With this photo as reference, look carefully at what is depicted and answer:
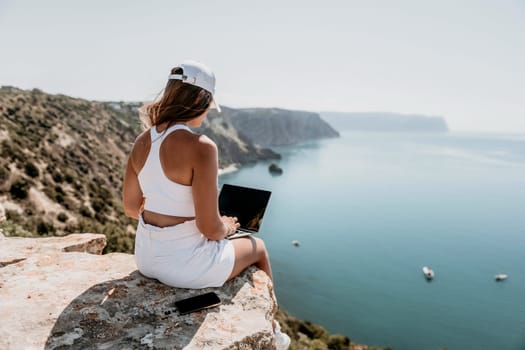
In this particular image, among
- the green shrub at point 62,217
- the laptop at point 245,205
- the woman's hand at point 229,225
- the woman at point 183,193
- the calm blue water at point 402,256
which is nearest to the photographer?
the woman at point 183,193

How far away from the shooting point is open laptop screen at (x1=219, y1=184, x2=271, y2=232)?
2.72 m

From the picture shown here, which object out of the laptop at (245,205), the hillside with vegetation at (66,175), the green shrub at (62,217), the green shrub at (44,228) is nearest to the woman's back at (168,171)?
the laptop at (245,205)

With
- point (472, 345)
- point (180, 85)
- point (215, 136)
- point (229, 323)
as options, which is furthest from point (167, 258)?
point (215, 136)

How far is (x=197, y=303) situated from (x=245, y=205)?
34.8 inches

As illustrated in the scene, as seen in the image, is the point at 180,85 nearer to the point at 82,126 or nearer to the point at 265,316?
the point at 265,316

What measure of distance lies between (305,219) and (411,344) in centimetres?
3277

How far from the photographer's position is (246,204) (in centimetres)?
278

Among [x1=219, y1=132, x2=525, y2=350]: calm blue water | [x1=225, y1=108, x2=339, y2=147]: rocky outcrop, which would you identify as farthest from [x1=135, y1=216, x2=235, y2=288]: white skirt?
[x1=225, y1=108, x2=339, y2=147]: rocky outcrop

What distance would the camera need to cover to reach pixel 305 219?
57.3 metres

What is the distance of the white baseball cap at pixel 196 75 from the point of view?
2.00 meters

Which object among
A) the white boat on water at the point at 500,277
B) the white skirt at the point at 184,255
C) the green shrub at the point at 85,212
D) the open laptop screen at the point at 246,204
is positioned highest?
the open laptop screen at the point at 246,204

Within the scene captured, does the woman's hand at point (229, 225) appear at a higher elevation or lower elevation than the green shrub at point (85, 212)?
higher

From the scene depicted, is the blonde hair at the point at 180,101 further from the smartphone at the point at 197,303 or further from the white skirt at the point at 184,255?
the smartphone at the point at 197,303

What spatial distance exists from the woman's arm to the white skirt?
0.36ft
